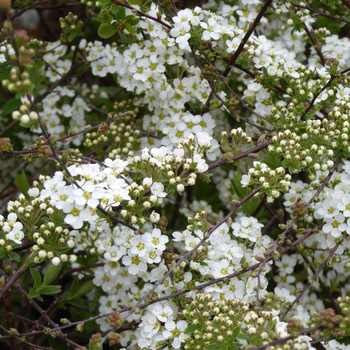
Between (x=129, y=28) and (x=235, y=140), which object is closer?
(x=235, y=140)

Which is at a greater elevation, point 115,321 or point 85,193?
point 85,193

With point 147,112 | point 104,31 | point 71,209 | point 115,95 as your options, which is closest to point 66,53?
point 115,95

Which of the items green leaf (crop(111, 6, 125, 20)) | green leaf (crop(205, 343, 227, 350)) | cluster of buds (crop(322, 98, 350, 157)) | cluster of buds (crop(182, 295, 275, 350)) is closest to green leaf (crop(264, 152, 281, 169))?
cluster of buds (crop(322, 98, 350, 157))

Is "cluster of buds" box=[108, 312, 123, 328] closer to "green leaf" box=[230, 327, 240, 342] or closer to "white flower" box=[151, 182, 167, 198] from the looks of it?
"green leaf" box=[230, 327, 240, 342]

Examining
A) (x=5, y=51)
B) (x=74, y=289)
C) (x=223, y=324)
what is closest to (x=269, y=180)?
(x=223, y=324)

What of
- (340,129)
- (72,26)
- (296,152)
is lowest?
(296,152)

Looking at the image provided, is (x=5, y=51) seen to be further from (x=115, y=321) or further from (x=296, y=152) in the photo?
(x=115, y=321)

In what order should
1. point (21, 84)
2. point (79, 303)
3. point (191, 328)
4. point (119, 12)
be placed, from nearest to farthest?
point (21, 84) < point (191, 328) < point (119, 12) < point (79, 303)

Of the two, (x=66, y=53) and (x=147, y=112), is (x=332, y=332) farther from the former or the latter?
(x=66, y=53)
